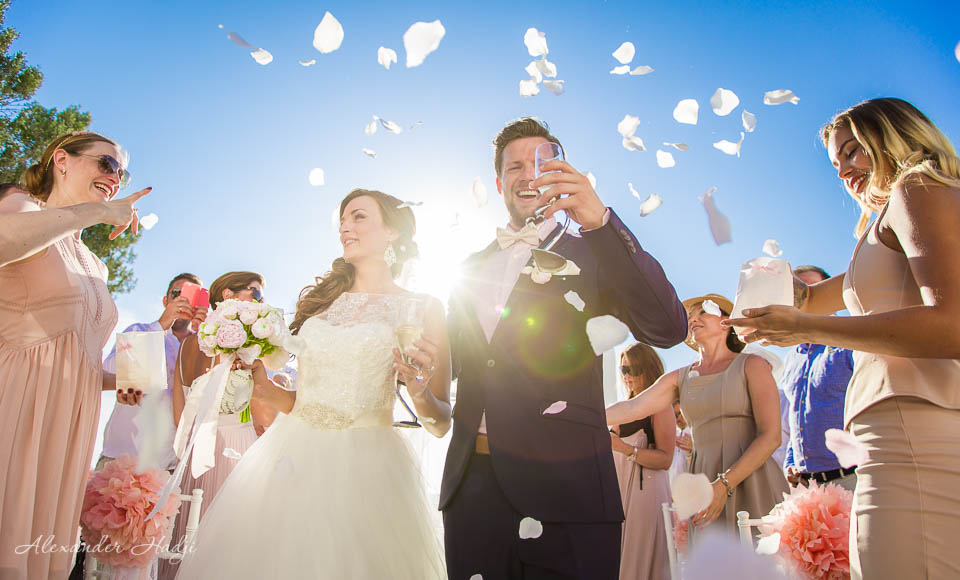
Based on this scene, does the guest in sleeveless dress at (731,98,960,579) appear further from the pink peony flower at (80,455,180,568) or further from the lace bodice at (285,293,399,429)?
the pink peony flower at (80,455,180,568)

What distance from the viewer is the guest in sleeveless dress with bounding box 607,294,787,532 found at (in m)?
3.88

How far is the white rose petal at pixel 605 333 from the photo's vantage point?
2.39m

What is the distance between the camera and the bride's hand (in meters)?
2.68

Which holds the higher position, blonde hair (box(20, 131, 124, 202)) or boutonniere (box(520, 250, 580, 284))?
blonde hair (box(20, 131, 124, 202))

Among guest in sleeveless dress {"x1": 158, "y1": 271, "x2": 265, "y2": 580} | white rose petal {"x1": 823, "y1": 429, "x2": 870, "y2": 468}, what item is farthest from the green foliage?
white rose petal {"x1": 823, "y1": 429, "x2": 870, "y2": 468}

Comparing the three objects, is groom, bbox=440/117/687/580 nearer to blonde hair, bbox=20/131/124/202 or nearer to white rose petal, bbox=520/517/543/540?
white rose petal, bbox=520/517/543/540

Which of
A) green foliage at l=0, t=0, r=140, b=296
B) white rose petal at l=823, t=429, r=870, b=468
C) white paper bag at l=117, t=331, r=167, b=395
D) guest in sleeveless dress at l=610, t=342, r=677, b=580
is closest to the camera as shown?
white rose petal at l=823, t=429, r=870, b=468

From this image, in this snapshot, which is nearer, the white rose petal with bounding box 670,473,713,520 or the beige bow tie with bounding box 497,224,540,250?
the beige bow tie with bounding box 497,224,540,250

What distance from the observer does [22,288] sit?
318 centimetres

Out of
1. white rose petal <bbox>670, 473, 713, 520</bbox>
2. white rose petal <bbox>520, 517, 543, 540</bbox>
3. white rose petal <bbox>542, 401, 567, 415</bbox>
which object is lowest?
white rose petal <bbox>670, 473, 713, 520</bbox>

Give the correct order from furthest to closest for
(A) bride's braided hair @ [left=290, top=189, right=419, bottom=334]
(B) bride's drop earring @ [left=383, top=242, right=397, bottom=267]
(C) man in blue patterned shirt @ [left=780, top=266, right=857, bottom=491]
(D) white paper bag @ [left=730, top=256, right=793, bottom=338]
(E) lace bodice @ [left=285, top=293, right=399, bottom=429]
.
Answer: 1. (C) man in blue patterned shirt @ [left=780, top=266, right=857, bottom=491]
2. (B) bride's drop earring @ [left=383, top=242, right=397, bottom=267]
3. (A) bride's braided hair @ [left=290, top=189, right=419, bottom=334]
4. (E) lace bodice @ [left=285, top=293, right=399, bottom=429]
5. (D) white paper bag @ [left=730, top=256, right=793, bottom=338]

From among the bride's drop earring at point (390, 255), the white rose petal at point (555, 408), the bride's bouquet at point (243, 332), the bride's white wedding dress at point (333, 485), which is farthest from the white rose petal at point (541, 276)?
the bride's drop earring at point (390, 255)

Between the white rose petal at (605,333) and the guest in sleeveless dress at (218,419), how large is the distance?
9.13ft

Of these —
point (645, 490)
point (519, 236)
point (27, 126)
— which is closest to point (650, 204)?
point (519, 236)
